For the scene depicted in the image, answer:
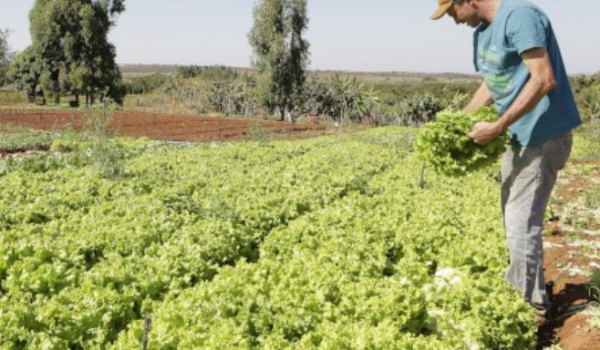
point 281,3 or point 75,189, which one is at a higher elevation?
point 281,3

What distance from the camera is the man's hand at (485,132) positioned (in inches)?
176

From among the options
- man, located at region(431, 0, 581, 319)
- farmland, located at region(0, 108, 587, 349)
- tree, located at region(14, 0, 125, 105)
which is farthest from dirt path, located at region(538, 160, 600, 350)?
tree, located at region(14, 0, 125, 105)

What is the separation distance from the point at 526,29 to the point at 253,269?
10.6 ft

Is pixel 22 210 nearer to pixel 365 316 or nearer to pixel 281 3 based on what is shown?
pixel 365 316

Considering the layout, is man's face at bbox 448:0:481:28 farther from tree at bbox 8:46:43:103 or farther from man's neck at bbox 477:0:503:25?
tree at bbox 8:46:43:103

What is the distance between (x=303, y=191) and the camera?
32.0 ft

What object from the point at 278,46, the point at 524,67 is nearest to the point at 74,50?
the point at 278,46

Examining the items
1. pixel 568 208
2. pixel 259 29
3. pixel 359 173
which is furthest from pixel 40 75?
pixel 568 208

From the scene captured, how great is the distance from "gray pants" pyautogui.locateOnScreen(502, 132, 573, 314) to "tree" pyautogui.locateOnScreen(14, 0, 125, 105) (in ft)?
181

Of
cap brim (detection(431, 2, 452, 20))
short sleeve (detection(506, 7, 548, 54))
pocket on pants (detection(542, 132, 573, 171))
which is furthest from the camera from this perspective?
cap brim (detection(431, 2, 452, 20))

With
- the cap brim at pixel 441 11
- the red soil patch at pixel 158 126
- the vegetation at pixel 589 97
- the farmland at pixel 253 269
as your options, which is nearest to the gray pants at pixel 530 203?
the farmland at pixel 253 269

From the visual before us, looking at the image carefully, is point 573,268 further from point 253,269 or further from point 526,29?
point 253,269

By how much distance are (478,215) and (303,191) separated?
126 inches

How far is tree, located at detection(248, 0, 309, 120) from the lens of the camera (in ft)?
171
